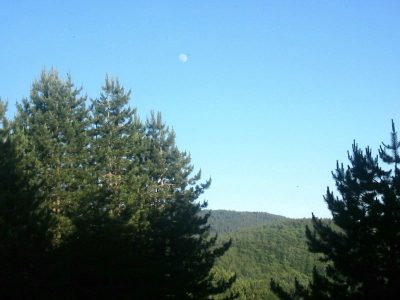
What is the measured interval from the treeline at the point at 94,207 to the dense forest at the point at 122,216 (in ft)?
0.22

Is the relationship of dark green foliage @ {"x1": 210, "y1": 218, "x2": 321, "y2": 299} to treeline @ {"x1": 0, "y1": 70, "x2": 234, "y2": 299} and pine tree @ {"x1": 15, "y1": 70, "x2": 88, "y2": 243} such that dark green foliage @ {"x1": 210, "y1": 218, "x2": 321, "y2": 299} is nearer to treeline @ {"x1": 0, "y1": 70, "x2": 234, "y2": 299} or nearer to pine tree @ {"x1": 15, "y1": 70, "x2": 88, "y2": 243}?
treeline @ {"x1": 0, "y1": 70, "x2": 234, "y2": 299}

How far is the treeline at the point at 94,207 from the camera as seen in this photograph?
64.3ft

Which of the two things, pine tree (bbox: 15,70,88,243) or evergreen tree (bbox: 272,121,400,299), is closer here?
evergreen tree (bbox: 272,121,400,299)

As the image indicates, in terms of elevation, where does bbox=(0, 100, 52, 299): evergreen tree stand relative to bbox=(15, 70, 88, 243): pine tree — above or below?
below

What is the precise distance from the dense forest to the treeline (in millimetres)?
68

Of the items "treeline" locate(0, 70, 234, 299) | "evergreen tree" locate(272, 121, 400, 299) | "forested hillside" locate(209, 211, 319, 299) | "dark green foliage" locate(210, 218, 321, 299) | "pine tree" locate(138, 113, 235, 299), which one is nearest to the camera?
"evergreen tree" locate(272, 121, 400, 299)

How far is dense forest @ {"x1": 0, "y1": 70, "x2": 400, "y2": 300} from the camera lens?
1812 centimetres

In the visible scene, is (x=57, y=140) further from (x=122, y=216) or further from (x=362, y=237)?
(x=362, y=237)

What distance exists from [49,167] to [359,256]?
64.0ft

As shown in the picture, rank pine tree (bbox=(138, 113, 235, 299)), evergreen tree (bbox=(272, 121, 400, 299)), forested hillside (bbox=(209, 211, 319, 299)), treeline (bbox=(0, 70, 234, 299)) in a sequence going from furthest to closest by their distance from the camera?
forested hillside (bbox=(209, 211, 319, 299)) → pine tree (bbox=(138, 113, 235, 299)) → treeline (bbox=(0, 70, 234, 299)) → evergreen tree (bbox=(272, 121, 400, 299))

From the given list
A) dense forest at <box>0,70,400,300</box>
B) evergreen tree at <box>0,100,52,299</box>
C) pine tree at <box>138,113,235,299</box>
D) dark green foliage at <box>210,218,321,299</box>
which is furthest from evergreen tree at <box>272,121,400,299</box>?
dark green foliage at <box>210,218,321,299</box>

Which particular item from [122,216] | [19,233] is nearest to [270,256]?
[122,216]

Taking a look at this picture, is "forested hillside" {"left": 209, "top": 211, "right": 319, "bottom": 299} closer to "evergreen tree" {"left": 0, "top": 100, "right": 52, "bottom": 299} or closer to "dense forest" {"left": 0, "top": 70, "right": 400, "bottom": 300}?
"dense forest" {"left": 0, "top": 70, "right": 400, "bottom": 300}

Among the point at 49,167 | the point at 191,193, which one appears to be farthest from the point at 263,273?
the point at 49,167
